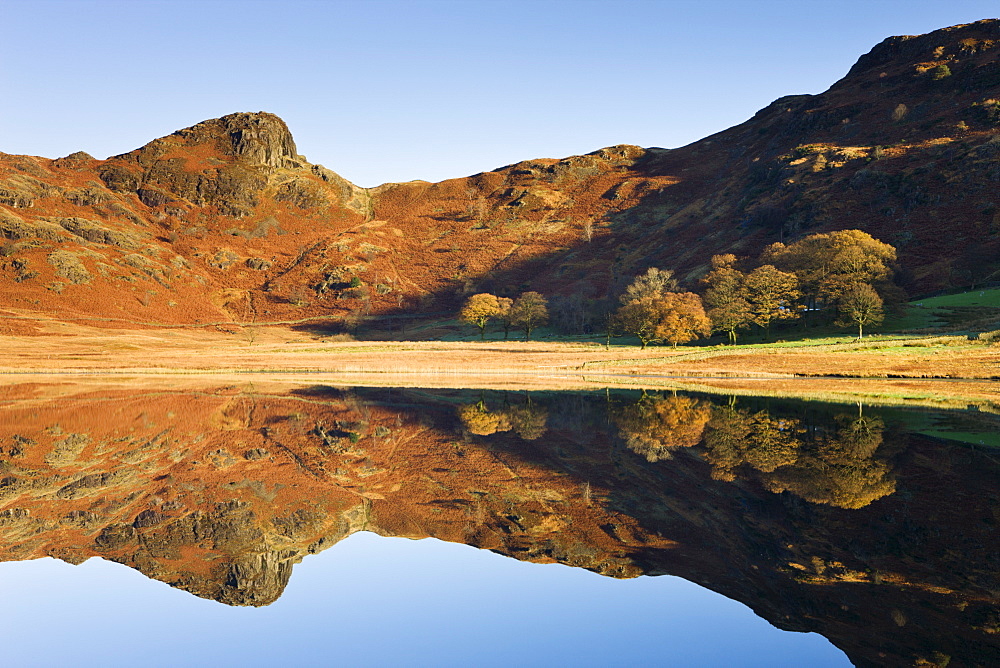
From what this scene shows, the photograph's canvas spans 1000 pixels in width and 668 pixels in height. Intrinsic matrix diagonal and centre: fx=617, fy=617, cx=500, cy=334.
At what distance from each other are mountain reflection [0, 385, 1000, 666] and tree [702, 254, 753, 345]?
5167cm

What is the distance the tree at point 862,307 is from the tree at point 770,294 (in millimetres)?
8078

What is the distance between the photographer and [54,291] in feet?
415

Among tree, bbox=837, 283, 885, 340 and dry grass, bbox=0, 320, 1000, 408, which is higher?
tree, bbox=837, 283, 885, 340

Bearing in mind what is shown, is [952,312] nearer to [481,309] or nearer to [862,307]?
[862,307]

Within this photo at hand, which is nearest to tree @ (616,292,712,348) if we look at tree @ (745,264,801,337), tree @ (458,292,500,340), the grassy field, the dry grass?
Answer: the dry grass

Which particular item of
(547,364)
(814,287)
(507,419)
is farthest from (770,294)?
(507,419)

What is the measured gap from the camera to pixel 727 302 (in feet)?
276

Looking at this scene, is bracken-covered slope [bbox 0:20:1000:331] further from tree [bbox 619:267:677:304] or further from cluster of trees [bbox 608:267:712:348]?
cluster of trees [bbox 608:267:712:348]

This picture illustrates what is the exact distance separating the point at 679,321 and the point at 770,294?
15689mm

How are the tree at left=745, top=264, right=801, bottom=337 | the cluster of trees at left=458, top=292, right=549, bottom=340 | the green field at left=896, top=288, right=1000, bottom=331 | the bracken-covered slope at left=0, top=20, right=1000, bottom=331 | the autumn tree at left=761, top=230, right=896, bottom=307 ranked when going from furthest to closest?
the cluster of trees at left=458, top=292, right=549, bottom=340
the bracken-covered slope at left=0, top=20, right=1000, bottom=331
the tree at left=745, top=264, right=801, bottom=337
the autumn tree at left=761, top=230, right=896, bottom=307
the green field at left=896, top=288, right=1000, bottom=331

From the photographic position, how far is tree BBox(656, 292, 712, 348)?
77438 mm

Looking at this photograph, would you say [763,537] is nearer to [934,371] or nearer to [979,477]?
[979,477]

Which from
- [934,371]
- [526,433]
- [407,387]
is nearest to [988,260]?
[934,371]

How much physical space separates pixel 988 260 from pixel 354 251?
491 ft
